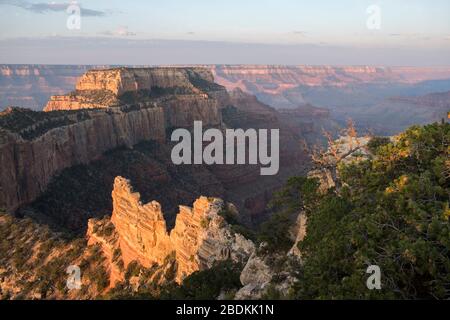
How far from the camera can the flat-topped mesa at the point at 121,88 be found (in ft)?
303

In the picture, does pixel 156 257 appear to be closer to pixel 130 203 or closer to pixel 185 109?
pixel 130 203

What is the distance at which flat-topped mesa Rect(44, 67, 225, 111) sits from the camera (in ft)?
303

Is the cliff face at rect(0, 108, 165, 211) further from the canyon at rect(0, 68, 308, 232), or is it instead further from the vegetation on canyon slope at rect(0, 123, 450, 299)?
the vegetation on canyon slope at rect(0, 123, 450, 299)

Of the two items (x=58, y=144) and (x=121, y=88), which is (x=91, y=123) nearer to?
(x=58, y=144)

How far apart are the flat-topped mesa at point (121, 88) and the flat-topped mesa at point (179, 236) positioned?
170ft

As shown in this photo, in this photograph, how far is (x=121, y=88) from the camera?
94938 mm

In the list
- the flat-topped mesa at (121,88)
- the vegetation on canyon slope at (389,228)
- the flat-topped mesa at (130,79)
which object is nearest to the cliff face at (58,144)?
the flat-topped mesa at (121,88)

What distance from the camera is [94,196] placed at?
57500mm

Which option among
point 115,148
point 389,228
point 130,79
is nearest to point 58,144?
point 115,148

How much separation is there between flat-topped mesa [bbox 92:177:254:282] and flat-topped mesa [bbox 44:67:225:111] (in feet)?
170

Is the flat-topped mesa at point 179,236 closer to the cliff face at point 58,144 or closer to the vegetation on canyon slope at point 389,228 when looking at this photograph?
the vegetation on canyon slope at point 389,228

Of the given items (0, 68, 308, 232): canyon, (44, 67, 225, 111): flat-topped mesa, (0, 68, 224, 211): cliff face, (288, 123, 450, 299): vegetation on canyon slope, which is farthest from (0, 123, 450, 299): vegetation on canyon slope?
(44, 67, 225, 111): flat-topped mesa

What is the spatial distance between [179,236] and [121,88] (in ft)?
231
